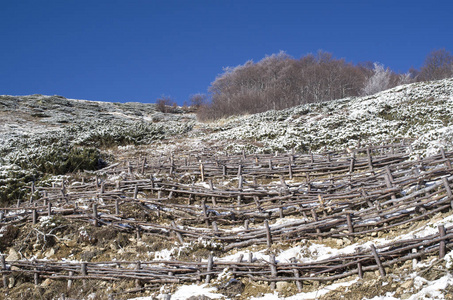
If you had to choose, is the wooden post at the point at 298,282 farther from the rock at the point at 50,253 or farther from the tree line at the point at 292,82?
the tree line at the point at 292,82

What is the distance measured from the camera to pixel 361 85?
136 feet

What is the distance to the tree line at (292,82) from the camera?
36719 mm

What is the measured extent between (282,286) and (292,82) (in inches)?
1641

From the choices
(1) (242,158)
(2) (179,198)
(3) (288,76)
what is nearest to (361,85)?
(3) (288,76)

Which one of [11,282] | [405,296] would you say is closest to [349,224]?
[405,296]

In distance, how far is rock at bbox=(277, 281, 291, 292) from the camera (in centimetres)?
A: 446

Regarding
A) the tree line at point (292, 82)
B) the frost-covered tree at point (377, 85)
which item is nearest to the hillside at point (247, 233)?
the tree line at point (292, 82)

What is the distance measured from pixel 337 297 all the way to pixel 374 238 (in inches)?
57.1

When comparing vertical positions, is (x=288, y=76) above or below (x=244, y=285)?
above

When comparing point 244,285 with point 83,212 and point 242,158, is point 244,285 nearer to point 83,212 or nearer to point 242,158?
point 83,212

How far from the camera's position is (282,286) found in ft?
14.8

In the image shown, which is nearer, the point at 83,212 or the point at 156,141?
the point at 83,212

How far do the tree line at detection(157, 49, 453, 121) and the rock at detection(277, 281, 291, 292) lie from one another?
29.8 m

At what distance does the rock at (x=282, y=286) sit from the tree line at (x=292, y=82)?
2977 centimetres
